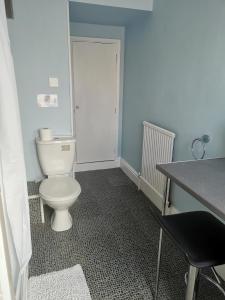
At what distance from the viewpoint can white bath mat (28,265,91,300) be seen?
62.3 inches

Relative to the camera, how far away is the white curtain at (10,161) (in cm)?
112

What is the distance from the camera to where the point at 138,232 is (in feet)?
7.46

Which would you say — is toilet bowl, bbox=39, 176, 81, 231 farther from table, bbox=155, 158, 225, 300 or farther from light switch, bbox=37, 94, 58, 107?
table, bbox=155, 158, 225, 300

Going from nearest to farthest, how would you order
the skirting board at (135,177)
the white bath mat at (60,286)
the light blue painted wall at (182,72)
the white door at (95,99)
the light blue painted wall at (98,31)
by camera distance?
the white bath mat at (60,286)
the light blue painted wall at (182,72)
the skirting board at (135,177)
the light blue painted wall at (98,31)
the white door at (95,99)

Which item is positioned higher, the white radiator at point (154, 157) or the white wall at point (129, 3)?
the white wall at point (129, 3)

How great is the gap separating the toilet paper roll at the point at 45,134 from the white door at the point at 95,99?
104 centimetres

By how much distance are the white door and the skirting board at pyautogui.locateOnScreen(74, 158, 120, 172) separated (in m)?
0.07

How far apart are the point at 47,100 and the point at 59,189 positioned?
3.22 feet

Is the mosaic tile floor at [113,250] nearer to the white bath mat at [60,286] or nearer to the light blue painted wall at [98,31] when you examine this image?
the white bath mat at [60,286]

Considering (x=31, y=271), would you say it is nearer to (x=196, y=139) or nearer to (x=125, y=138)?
(x=196, y=139)

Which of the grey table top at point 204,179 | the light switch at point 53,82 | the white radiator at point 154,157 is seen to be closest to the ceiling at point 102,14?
the light switch at point 53,82

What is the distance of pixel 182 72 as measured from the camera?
2109 millimetres

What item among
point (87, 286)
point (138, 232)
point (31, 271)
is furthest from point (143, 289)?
point (31, 271)

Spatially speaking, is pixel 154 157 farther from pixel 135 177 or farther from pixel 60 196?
pixel 60 196
